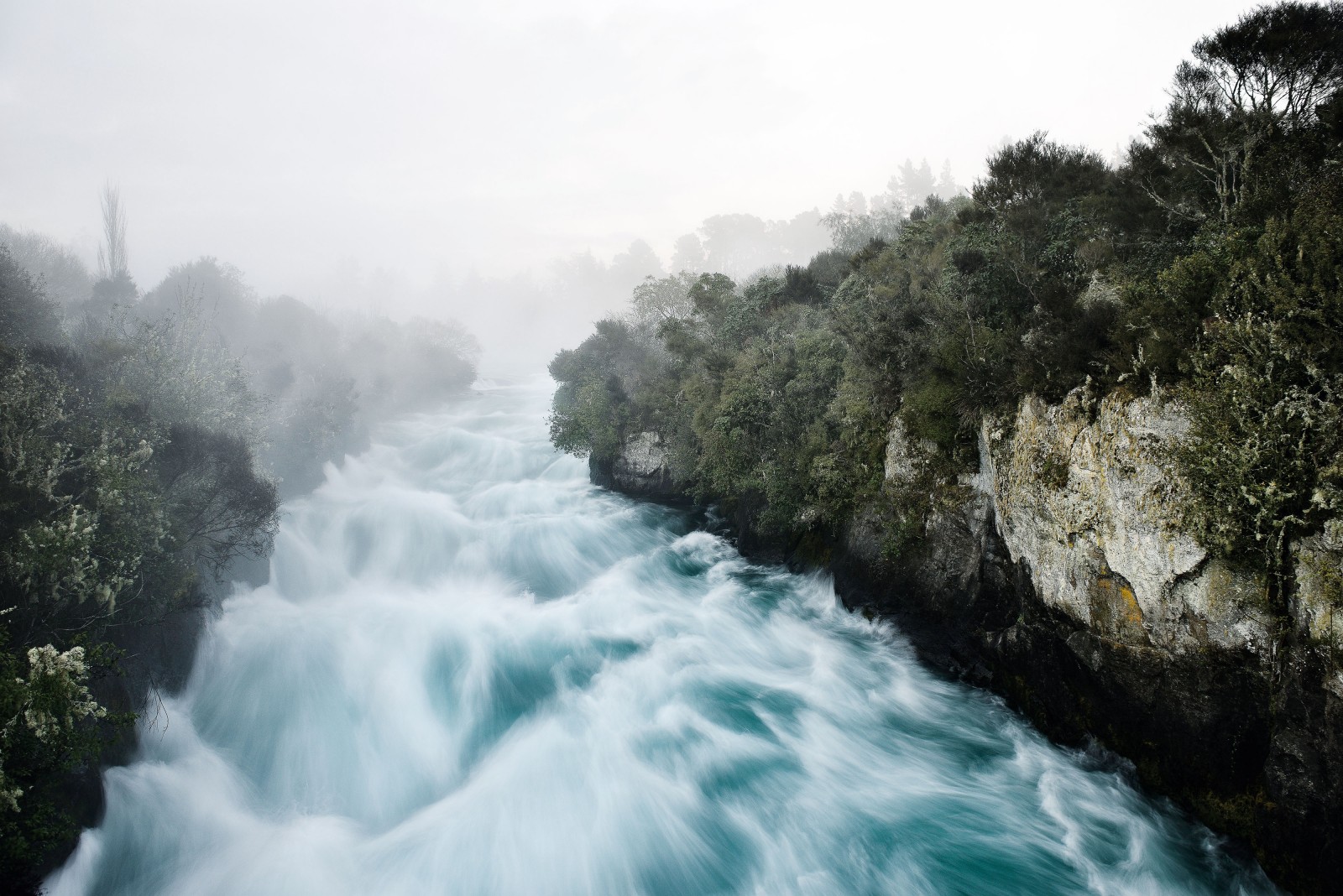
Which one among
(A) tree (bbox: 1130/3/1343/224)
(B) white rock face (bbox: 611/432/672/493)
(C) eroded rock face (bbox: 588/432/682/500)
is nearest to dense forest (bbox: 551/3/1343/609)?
(A) tree (bbox: 1130/3/1343/224)

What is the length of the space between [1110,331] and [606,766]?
12690mm

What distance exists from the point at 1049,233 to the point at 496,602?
65.8ft

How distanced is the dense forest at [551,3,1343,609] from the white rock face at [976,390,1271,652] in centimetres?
35

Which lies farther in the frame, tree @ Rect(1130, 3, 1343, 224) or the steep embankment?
tree @ Rect(1130, 3, 1343, 224)

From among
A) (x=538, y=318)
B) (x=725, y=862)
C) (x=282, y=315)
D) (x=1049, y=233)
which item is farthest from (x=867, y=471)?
(x=538, y=318)

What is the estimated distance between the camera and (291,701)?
582 inches

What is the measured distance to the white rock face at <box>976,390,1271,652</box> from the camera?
830 centimetres

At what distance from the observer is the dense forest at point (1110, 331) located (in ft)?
24.7

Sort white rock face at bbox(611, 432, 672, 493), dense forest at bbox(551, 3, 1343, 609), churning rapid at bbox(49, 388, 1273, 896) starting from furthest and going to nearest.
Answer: white rock face at bbox(611, 432, 672, 493), churning rapid at bbox(49, 388, 1273, 896), dense forest at bbox(551, 3, 1343, 609)

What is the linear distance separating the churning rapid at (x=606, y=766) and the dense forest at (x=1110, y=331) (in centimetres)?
413

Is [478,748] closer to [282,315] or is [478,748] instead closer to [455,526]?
[455,526]

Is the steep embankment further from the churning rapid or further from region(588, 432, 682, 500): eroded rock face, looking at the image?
→ region(588, 432, 682, 500): eroded rock face

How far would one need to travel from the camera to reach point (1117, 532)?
30.6 feet

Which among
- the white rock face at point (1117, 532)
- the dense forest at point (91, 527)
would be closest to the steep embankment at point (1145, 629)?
the white rock face at point (1117, 532)
